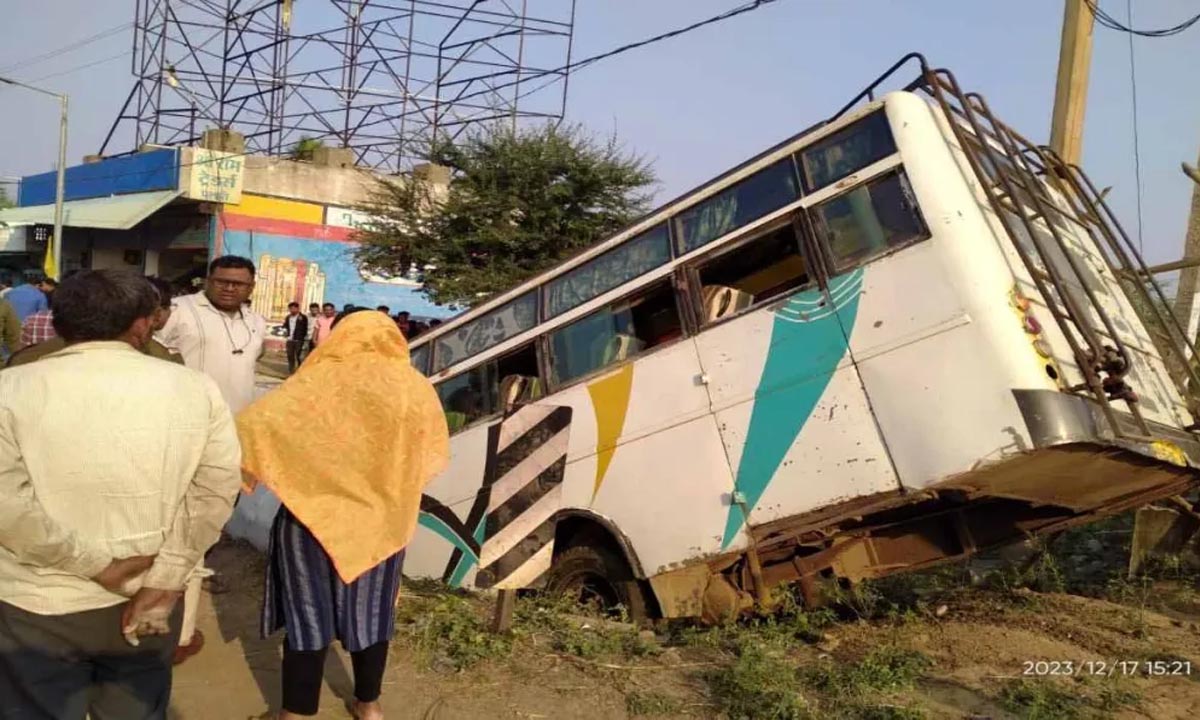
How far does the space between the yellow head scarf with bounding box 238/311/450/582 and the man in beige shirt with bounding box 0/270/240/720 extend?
2.25ft

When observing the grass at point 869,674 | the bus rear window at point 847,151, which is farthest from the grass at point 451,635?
the bus rear window at point 847,151

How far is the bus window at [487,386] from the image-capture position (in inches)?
226

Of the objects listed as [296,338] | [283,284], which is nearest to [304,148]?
[283,284]

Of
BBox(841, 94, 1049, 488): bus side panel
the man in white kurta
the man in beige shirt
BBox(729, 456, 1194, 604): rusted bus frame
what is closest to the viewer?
the man in beige shirt

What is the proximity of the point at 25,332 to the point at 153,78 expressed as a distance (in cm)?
2338

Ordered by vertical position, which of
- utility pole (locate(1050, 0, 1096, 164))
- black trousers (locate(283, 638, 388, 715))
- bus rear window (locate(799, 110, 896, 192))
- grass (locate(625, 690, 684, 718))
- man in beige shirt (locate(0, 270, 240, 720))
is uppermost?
utility pole (locate(1050, 0, 1096, 164))

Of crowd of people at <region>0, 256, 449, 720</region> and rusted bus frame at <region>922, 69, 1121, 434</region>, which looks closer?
crowd of people at <region>0, 256, 449, 720</region>

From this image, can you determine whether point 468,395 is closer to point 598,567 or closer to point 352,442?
point 598,567

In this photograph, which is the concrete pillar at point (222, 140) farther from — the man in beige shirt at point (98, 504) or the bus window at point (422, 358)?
the man in beige shirt at point (98, 504)

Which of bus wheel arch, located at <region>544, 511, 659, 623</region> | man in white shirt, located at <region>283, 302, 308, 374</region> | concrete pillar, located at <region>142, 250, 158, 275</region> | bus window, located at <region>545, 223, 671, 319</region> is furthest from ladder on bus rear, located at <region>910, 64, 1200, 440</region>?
concrete pillar, located at <region>142, 250, 158, 275</region>

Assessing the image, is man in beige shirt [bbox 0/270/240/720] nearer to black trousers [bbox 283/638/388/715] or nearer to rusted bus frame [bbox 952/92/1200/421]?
black trousers [bbox 283/638/388/715]

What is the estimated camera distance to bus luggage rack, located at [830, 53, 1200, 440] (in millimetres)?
3855

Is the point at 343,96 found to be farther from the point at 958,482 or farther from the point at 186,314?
the point at 958,482
